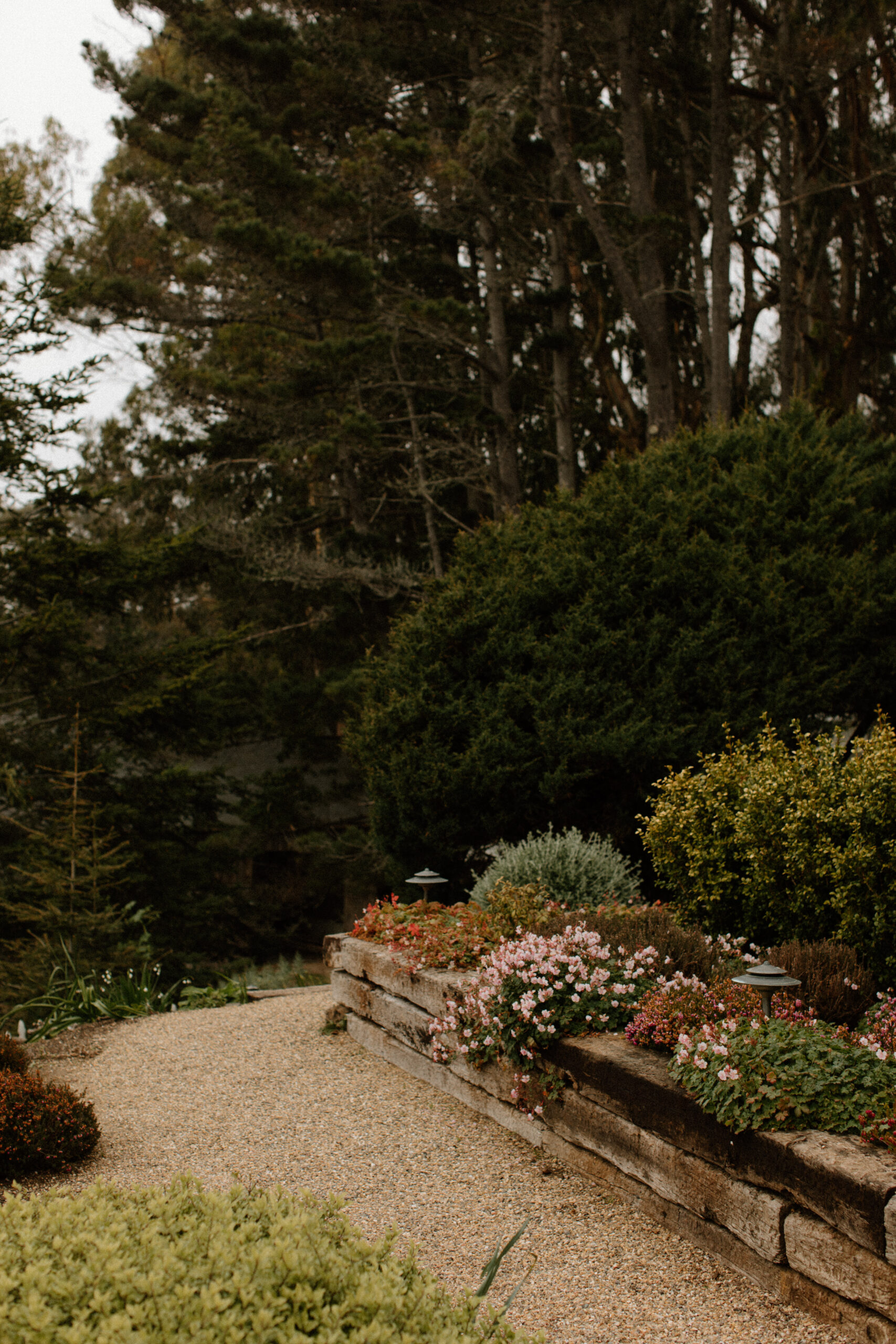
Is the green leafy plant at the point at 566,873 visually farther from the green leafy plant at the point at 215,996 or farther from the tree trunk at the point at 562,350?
the tree trunk at the point at 562,350

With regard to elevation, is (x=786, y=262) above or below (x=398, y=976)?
above

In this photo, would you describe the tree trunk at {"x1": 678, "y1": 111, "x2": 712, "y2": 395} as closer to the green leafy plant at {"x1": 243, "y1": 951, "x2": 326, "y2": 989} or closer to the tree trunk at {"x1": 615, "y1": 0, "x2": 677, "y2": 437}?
the tree trunk at {"x1": 615, "y1": 0, "x2": 677, "y2": 437}

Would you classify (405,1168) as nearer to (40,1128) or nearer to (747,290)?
(40,1128)

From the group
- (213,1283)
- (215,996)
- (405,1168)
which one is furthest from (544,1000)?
(215,996)

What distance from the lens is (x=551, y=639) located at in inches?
284

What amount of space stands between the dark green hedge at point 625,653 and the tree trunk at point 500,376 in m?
6.57

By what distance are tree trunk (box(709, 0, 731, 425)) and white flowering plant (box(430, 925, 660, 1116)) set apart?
30.6ft

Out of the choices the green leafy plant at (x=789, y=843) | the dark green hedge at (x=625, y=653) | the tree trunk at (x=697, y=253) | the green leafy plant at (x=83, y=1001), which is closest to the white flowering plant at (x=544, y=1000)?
the green leafy plant at (x=789, y=843)

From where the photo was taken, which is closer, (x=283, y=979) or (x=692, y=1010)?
(x=692, y=1010)

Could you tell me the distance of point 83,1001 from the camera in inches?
274

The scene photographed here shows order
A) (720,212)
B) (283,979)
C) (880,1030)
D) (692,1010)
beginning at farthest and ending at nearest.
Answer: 1. (720,212)
2. (283,979)
3. (692,1010)
4. (880,1030)

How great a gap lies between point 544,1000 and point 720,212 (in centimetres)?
1114

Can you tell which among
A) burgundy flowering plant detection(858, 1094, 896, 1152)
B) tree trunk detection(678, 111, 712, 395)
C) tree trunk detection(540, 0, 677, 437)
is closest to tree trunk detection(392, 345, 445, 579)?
tree trunk detection(540, 0, 677, 437)

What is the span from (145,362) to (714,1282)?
14.1m
